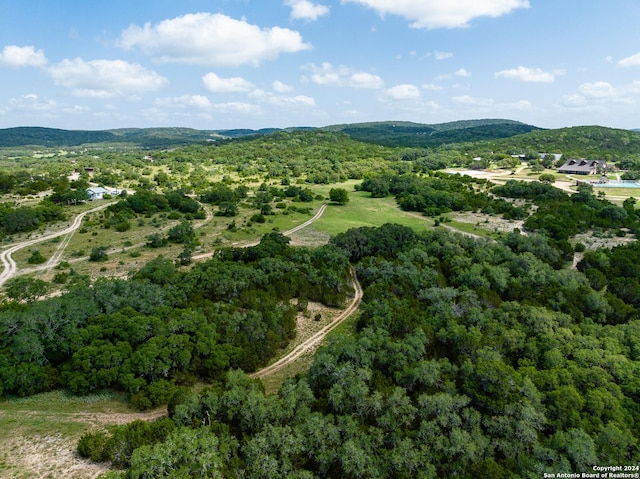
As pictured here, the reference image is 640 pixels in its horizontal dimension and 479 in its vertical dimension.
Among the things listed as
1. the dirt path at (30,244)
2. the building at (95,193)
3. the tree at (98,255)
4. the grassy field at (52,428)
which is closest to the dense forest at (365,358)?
the tree at (98,255)

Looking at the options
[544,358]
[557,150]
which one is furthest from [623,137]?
[544,358]

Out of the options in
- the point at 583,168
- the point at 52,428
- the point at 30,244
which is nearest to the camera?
the point at 52,428

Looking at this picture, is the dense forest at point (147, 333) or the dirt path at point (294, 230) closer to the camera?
the dense forest at point (147, 333)

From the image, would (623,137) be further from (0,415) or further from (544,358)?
(0,415)

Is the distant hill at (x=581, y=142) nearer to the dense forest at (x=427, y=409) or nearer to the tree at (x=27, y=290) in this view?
the dense forest at (x=427, y=409)

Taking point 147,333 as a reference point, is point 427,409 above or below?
below

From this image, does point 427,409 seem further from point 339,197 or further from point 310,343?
point 339,197

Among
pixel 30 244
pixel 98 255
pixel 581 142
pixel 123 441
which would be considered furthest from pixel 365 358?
pixel 581 142
